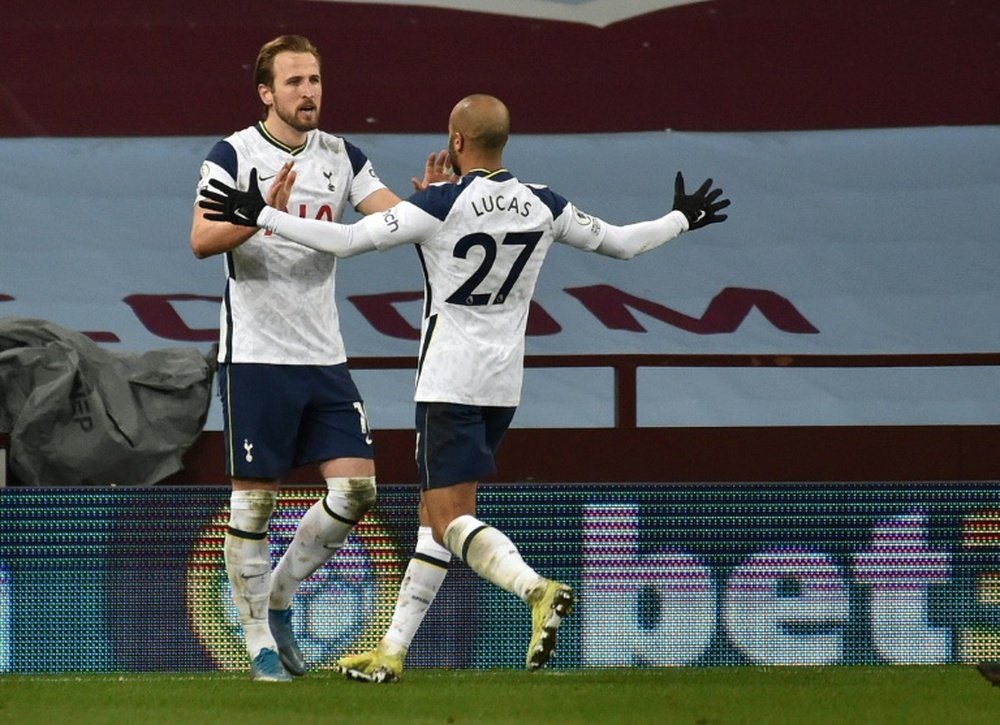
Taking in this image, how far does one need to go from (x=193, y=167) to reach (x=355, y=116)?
942mm

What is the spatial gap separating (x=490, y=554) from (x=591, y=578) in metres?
1.37

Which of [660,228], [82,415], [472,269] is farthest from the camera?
[82,415]

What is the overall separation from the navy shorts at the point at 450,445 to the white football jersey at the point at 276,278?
1.67ft

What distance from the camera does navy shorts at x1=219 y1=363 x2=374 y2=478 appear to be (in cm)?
592

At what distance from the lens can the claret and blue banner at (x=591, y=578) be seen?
22.1 ft

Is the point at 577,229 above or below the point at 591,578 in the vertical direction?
above

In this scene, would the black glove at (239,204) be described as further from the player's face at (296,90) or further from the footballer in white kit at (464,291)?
the player's face at (296,90)

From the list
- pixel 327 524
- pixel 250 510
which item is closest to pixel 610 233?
pixel 327 524

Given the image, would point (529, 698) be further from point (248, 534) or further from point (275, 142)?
point (275, 142)

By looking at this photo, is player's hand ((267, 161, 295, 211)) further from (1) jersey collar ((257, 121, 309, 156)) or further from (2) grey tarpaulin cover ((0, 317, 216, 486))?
(2) grey tarpaulin cover ((0, 317, 216, 486))

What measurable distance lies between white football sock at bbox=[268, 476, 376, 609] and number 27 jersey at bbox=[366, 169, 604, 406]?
460mm

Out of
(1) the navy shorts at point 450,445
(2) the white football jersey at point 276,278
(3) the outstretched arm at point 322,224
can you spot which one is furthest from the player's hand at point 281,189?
(1) the navy shorts at point 450,445

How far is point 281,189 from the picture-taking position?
222 inches

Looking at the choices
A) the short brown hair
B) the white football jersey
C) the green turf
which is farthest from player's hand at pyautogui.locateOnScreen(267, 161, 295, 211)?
the green turf
